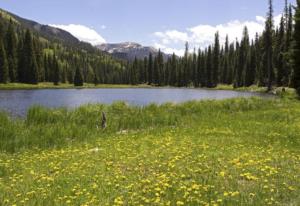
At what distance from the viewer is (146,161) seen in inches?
575

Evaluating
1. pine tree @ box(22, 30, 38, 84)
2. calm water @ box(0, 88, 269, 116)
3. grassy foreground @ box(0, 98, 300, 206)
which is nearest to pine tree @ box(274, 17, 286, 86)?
calm water @ box(0, 88, 269, 116)

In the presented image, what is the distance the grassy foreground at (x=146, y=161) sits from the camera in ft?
34.8

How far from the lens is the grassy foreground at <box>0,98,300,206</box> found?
10602mm

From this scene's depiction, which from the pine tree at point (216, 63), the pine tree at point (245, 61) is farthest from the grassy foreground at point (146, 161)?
the pine tree at point (216, 63)

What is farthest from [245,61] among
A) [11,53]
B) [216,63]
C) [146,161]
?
[146,161]

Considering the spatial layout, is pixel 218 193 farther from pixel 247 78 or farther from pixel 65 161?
pixel 247 78

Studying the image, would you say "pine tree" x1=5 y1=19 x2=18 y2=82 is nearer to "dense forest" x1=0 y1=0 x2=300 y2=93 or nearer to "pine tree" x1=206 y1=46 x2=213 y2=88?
"dense forest" x1=0 y1=0 x2=300 y2=93

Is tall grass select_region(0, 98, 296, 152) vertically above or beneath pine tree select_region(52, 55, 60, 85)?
beneath

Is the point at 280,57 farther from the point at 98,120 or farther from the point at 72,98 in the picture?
the point at 98,120

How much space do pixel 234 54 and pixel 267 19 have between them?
2785 inches

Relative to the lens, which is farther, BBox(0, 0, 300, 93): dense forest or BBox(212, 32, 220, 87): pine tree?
BBox(212, 32, 220, 87): pine tree

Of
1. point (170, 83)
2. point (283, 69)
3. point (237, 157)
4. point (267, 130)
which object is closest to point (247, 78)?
point (283, 69)

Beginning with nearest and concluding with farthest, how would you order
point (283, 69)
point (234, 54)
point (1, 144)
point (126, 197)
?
point (126, 197), point (1, 144), point (283, 69), point (234, 54)

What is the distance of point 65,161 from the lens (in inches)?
605
